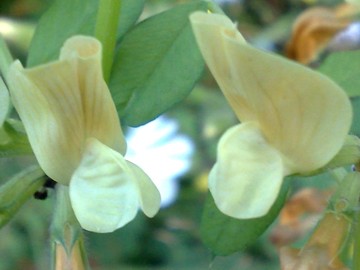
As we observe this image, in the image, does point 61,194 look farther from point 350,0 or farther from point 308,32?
point 308,32

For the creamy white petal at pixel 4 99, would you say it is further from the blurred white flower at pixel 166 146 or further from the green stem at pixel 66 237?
the blurred white flower at pixel 166 146

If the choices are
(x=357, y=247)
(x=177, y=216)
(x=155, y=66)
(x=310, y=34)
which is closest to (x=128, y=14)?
(x=155, y=66)

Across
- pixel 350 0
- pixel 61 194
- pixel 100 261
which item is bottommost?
pixel 100 261

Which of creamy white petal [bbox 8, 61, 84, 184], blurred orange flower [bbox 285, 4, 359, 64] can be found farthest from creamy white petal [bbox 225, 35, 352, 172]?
blurred orange flower [bbox 285, 4, 359, 64]

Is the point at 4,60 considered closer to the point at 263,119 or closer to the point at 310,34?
the point at 263,119

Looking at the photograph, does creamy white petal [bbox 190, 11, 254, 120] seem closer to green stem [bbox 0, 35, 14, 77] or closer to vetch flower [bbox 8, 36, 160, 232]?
vetch flower [bbox 8, 36, 160, 232]

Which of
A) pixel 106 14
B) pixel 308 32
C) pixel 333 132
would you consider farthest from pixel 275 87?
pixel 308 32
